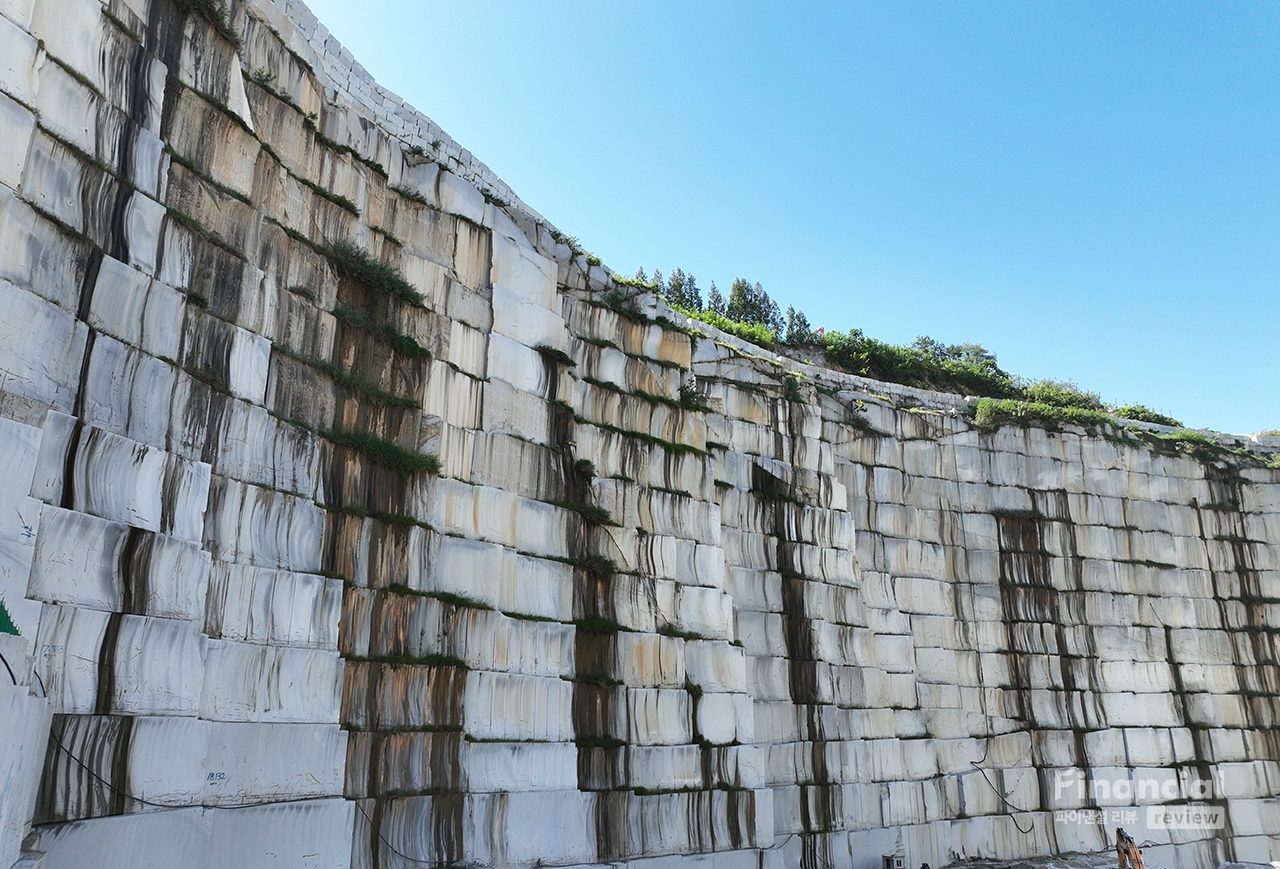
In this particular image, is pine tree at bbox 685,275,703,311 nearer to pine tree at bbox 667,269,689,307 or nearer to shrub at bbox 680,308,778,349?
pine tree at bbox 667,269,689,307

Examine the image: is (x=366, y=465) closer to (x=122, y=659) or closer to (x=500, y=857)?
(x=122, y=659)

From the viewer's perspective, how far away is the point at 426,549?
8.59m

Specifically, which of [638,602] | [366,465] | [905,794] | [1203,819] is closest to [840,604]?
[905,794]

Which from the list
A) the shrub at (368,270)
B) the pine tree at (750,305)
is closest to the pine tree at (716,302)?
the pine tree at (750,305)

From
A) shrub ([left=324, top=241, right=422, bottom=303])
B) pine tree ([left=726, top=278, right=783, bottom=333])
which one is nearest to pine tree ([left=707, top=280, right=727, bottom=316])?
pine tree ([left=726, top=278, right=783, bottom=333])

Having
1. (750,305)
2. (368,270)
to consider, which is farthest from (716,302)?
(368,270)

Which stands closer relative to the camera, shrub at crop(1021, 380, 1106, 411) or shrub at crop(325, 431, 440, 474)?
shrub at crop(325, 431, 440, 474)

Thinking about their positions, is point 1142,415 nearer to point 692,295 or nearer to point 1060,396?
point 1060,396

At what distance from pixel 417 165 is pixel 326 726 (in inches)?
224

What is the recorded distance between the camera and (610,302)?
11781 millimetres

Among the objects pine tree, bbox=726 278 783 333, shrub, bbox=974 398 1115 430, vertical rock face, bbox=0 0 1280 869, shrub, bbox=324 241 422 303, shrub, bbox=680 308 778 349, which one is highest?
pine tree, bbox=726 278 783 333

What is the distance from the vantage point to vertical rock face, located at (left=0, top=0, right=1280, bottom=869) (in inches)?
233

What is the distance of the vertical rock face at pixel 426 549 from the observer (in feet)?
19.4

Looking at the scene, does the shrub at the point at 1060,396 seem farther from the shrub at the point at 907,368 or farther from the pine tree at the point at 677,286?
the pine tree at the point at 677,286
